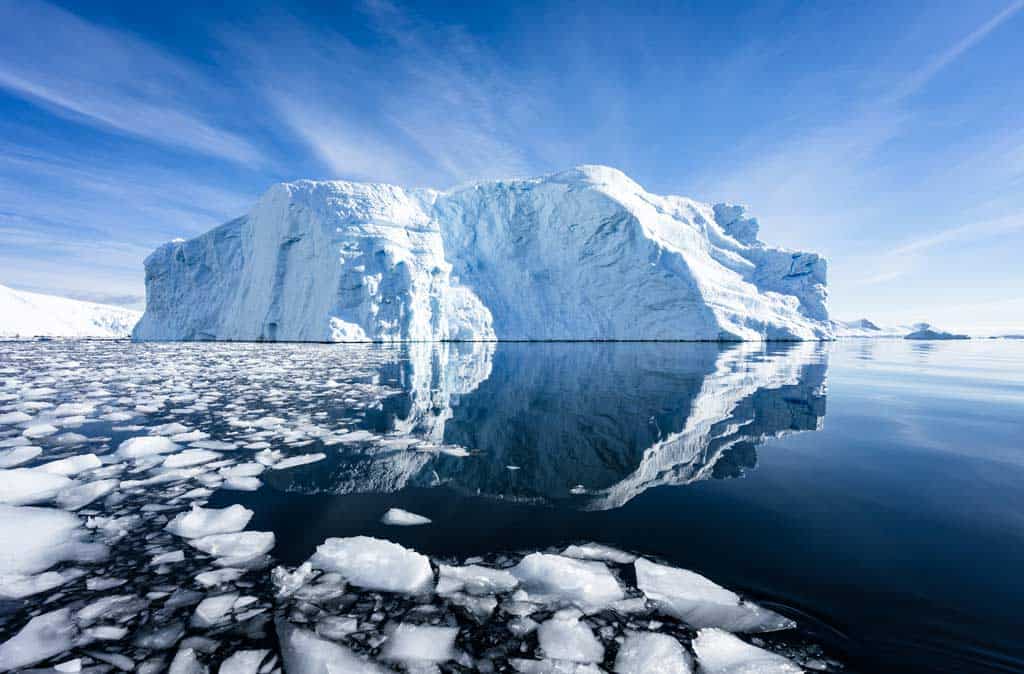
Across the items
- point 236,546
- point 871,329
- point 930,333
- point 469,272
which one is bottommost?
point 236,546

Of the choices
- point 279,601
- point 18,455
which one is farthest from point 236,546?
point 18,455

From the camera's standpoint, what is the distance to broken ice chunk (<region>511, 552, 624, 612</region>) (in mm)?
2121

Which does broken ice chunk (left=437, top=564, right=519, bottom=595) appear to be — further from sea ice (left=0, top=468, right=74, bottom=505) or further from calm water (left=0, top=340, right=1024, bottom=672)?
sea ice (left=0, top=468, right=74, bottom=505)

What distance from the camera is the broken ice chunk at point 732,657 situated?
164 centimetres

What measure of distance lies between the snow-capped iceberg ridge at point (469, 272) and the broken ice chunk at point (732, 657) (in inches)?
1292

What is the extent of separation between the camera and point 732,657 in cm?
171

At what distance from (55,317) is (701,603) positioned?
94.4 metres

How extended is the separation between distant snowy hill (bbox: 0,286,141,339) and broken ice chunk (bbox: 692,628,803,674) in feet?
278

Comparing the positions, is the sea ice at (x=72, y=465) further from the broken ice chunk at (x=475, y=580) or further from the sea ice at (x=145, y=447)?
the broken ice chunk at (x=475, y=580)

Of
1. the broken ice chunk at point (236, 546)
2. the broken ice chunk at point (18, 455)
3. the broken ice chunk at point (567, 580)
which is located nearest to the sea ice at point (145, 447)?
the broken ice chunk at point (18, 455)

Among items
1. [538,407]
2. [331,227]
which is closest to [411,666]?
[538,407]

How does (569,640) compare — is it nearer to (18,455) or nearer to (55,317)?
(18,455)

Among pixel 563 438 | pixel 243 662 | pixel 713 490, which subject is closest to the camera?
pixel 243 662

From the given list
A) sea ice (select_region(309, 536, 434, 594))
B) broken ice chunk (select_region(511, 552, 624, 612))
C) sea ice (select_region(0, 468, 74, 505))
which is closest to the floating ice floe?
sea ice (select_region(309, 536, 434, 594))
